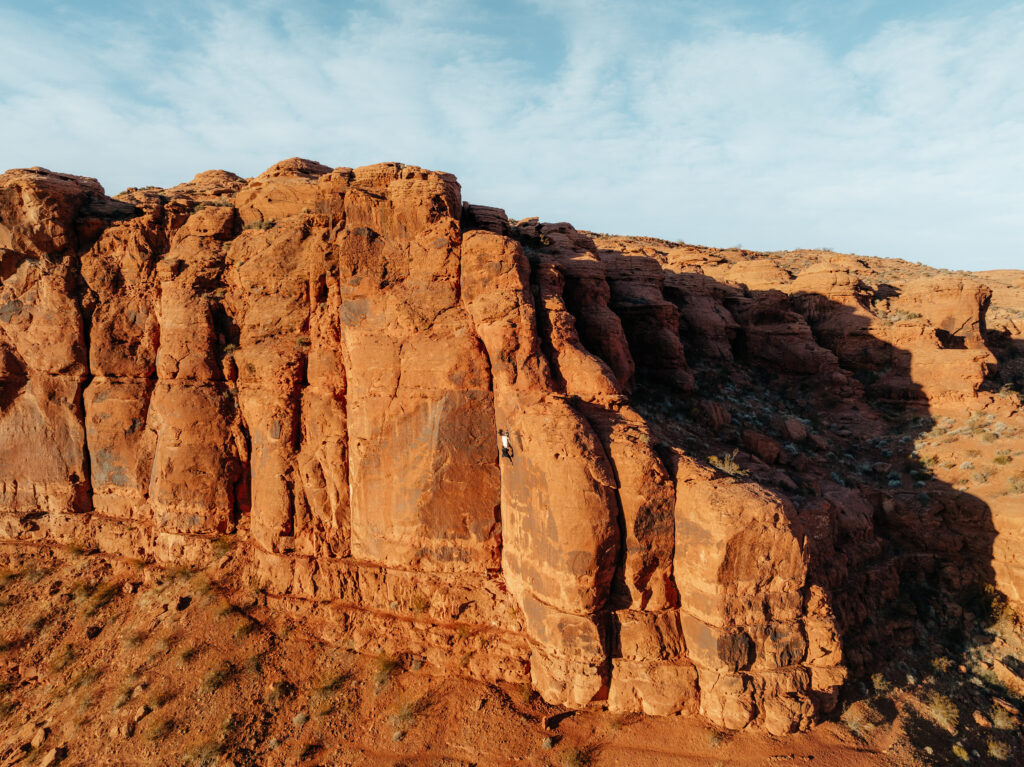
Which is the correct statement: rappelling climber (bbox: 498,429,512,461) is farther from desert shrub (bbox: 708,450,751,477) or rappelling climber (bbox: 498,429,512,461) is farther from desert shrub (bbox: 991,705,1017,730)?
desert shrub (bbox: 991,705,1017,730)

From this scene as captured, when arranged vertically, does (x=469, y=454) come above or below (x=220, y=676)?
above

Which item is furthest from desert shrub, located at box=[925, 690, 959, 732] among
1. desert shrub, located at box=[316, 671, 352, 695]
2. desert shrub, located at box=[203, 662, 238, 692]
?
desert shrub, located at box=[203, 662, 238, 692]

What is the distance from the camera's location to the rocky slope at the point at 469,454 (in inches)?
402

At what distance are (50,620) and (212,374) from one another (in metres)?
7.64

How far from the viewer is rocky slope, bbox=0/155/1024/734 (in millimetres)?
10203

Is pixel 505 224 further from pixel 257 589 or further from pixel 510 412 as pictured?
pixel 257 589

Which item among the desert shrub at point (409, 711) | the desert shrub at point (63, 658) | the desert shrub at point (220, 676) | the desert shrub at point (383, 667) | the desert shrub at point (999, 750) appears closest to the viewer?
the desert shrub at point (999, 750)

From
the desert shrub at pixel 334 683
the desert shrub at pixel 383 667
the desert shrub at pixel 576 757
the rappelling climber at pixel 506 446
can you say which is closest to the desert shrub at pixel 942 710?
the desert shrub at pixel 576 757

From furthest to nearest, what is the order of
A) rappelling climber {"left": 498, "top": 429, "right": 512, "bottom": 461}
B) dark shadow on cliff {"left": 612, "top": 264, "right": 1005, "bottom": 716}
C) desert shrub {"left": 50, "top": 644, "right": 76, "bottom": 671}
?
desert shrub {"left": 50, "top": 644, "right": 76, "bottom": 671} < dark shadow on cliff {"left": 612, "top": 264, "right": 1005, "bottom": 716} < rappelling climber {"left": 498, "top": 429, "right": 512, "bottom": 461}

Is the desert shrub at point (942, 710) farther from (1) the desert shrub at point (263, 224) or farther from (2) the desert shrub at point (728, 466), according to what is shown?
(1) the desert shrub at point (263, 224)

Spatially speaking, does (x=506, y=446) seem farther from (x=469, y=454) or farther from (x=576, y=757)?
(x=576, y=757)

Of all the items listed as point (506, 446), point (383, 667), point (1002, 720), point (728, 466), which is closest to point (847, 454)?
point (728, 466)

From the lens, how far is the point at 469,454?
12.0 metres

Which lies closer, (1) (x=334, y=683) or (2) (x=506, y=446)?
(2) (x=506, y=446)
